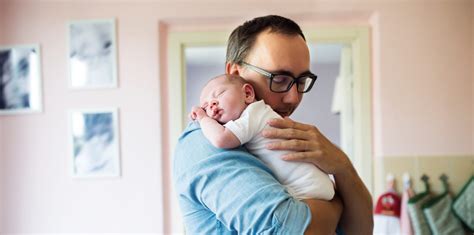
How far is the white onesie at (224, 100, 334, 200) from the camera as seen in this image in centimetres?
68

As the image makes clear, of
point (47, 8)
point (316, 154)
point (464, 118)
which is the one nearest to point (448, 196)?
point (464, 118)

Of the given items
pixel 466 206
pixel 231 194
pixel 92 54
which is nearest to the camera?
pixel 231 194

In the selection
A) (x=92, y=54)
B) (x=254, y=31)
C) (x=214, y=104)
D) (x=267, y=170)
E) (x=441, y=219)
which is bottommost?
(x=441, y=219)

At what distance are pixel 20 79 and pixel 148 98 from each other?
0.73 m

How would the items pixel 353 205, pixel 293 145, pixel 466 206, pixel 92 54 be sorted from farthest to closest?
pixel 92 54 → pixel 466 206 → pixel 353 205 → pixel 293 145

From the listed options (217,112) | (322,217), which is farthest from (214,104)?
(322,217)

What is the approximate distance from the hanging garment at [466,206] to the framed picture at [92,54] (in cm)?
193

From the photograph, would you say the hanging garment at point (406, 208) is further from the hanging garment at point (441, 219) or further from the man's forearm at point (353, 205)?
the man's forearm at point (353, 205)

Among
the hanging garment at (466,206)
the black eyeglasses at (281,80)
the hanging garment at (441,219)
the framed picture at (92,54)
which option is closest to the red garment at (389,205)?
the hanging garment at (441,219)

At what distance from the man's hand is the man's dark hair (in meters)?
0.15

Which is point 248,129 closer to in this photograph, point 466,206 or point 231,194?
point 231,194

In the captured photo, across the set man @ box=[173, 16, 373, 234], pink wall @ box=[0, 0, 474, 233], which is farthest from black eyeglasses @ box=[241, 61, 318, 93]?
pink wall @ box=[0, 0, 474, 233]

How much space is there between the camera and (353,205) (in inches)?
31.0

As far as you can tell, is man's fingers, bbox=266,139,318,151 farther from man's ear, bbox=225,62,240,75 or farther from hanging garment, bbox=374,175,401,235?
hanging garment, bbox=374,175,401,235
